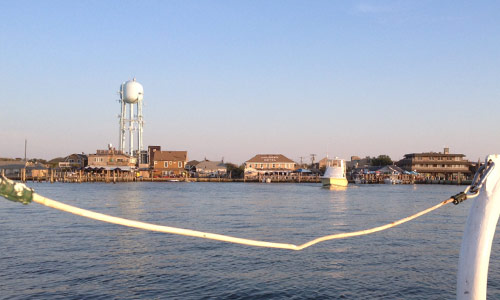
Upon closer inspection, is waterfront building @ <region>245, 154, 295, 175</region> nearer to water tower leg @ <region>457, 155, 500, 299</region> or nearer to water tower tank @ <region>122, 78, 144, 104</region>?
water tower tank @ <region>122, 78, 144, 104</region>

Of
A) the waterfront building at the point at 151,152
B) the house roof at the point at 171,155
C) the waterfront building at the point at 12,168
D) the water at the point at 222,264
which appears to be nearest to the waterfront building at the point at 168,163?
the house roof at the point at 171,155

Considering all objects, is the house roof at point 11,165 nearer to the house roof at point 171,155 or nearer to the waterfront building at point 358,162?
the house roof at point 171,155

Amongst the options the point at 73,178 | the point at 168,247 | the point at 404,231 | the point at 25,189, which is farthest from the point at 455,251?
the point at 73,178

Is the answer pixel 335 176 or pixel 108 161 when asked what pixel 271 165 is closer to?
pixel 108 161

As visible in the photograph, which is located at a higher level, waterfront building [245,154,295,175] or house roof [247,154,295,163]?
house roof [247,154,295,163]

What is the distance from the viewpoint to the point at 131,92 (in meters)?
130

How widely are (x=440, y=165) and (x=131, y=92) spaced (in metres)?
91.9

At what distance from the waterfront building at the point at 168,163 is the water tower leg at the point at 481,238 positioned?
431ft

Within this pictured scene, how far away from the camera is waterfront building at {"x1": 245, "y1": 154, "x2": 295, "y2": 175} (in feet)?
443

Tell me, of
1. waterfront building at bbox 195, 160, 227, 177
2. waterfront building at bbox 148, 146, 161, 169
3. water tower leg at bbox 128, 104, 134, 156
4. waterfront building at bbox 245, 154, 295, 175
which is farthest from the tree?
water tower leg at bbox 128, 104, 134, 156

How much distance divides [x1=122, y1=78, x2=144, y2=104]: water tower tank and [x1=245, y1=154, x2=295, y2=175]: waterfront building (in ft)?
125

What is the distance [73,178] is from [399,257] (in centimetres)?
10995

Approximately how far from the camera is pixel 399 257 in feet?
60.0

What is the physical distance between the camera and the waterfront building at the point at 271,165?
135 meters
